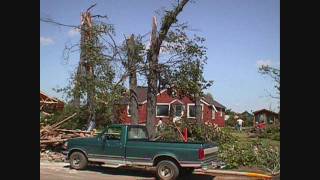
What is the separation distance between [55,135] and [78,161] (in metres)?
5.62

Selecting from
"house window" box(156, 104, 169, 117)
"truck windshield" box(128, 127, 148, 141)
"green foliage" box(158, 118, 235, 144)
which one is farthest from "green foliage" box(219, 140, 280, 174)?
"house window" box(156, 104, 169, 117)

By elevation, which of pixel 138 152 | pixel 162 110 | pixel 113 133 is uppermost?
pixel 162 110

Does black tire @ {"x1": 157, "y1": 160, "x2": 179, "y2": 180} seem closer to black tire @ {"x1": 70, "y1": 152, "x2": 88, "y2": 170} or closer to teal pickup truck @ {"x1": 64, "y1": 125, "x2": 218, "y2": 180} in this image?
teal pickup truck @ {"x1": 64, "y1": 125, "x2": 218, "y2": 180}

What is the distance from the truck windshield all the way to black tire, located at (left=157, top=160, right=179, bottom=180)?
1.56 metres

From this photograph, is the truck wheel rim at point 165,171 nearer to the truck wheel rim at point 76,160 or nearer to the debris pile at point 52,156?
the truck wheel rim at point 76,160

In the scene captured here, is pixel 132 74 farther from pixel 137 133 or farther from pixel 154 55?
pixel 137 133

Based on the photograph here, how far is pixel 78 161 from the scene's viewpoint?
13.7m

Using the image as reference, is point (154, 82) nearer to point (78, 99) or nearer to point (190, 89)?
point (190, 89)

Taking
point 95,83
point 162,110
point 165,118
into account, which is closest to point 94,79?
point 95,83

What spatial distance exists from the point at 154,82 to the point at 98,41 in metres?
3.50

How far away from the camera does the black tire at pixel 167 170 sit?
38.1 feet
